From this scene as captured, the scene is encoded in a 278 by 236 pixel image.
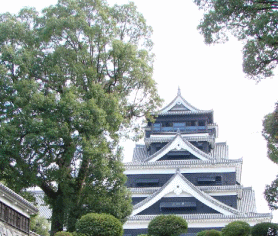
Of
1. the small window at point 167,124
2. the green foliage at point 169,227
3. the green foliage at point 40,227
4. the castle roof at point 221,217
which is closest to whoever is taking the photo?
the green foliage at point 169,227

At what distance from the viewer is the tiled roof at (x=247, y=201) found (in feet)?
152

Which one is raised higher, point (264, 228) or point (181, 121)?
point (181, 121)

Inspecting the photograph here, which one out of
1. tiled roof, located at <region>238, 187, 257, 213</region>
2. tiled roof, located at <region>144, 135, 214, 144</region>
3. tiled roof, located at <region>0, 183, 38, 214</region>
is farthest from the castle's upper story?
tiled roof, located at <region>0, 183, 38, 214</region>

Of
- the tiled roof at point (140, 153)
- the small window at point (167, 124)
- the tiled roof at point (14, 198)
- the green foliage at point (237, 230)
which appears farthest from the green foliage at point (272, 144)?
the small window at point (167, 124)

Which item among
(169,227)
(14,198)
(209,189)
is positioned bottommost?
(169,227)

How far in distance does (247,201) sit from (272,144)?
2311 centimetres

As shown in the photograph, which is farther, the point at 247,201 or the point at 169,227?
the point at 247,201

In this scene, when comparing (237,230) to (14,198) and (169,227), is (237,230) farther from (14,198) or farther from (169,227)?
(14,198)

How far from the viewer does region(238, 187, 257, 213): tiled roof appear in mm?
46281

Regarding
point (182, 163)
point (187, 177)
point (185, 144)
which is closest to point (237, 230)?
point (182, 163)

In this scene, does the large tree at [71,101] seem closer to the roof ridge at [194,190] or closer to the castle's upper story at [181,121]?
the roof ridge at [194,190]

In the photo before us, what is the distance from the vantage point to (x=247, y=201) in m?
47.3

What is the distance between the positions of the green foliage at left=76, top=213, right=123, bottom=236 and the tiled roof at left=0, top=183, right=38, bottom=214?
7.51 ft

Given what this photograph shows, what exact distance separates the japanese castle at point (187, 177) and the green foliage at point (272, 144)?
16.6 m
